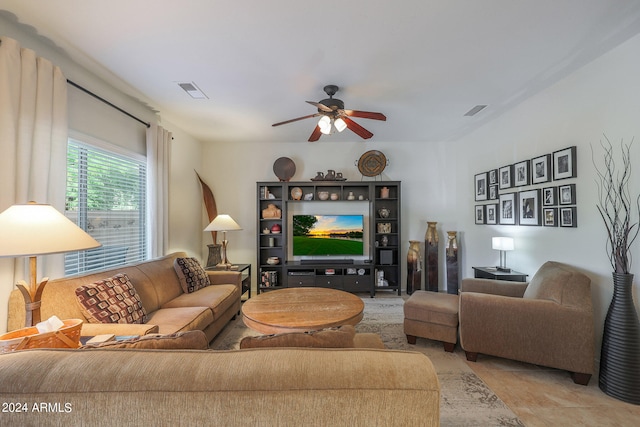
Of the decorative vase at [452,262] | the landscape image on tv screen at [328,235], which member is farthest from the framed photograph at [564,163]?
the landscape image on tv screen at [328,235]

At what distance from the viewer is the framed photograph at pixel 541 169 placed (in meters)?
2.80

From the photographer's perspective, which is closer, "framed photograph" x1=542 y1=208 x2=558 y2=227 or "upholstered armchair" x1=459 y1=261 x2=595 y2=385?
"upholstered armchair" x1=459 y1=261 x2=595 y2=385

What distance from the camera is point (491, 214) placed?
379 cm

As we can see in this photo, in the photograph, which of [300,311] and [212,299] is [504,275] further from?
[212,299]

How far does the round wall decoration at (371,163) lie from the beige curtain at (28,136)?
3.76m

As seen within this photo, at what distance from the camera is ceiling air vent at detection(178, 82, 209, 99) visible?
107 inches

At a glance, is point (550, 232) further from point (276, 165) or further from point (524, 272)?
point (276, 165)

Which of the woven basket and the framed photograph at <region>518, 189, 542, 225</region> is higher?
the framed photograph at <region>518, 189, 542, 225</region>

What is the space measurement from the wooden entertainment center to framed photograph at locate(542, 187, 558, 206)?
1.93 metres

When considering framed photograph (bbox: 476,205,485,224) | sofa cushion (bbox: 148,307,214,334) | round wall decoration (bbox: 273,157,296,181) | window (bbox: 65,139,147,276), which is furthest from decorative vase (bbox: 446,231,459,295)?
window (bbox: 65,139,147,276)

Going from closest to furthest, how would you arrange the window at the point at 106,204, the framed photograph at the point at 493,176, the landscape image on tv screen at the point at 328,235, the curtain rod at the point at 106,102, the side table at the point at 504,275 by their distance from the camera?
1. the curtain rod at the point at 106,102
2. the window at the point at 106,204
3. the side table at the point at 504,275
4. the framed photograph at the point at 493,176
5. the landscape image on tv screen at the point at 328,235

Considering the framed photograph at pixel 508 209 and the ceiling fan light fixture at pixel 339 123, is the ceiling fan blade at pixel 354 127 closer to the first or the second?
the ceiling fan light fixture at pixel 339 123

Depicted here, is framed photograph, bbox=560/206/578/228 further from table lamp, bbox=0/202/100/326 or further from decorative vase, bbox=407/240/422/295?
table lamp, bbox=0/202/100/326

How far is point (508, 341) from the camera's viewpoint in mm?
2295
